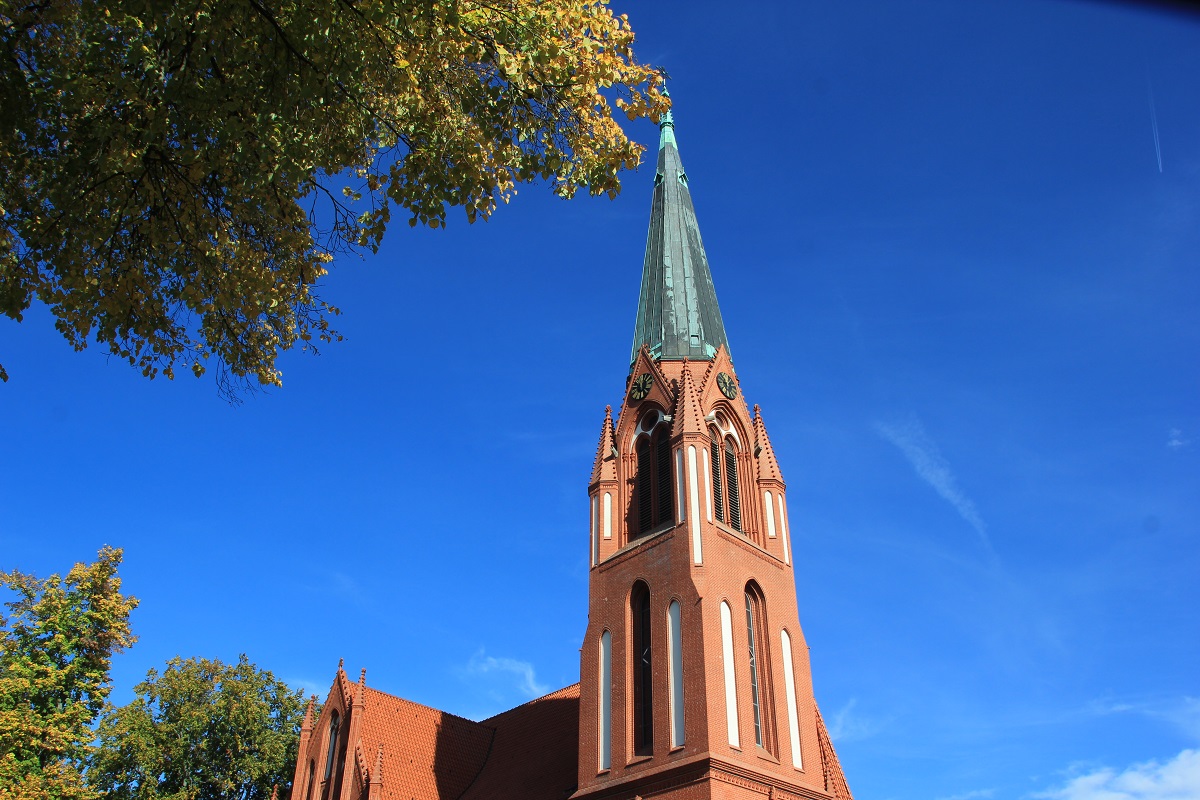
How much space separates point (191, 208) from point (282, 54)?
2141 millimetres

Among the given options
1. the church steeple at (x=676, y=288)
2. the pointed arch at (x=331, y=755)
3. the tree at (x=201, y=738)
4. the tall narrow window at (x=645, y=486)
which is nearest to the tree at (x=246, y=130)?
the tall narrow window at (x=645, y=486)

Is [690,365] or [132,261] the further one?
[690,365]

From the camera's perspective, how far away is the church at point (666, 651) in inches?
928

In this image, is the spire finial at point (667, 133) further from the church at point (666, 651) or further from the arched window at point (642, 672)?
the arched window at point (642, 672)

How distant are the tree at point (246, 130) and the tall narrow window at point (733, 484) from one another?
18396mm

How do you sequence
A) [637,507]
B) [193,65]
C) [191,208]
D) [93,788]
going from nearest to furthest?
[193,65] → [191,208] → [637,507] → [93,788]

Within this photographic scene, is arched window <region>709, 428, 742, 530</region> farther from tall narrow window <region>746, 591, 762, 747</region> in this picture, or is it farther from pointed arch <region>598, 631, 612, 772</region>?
pointed arch <region>598, 631, 612, 772</region>

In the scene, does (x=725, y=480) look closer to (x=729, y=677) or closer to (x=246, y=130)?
(x=729, y=677)

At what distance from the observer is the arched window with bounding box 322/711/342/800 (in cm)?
3116

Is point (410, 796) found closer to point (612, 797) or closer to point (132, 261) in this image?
point (612, 797)

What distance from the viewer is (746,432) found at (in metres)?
30.3

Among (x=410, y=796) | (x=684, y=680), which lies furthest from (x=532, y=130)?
(x=410, y=796)

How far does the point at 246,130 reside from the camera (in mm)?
9195

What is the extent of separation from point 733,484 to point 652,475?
246 cm
